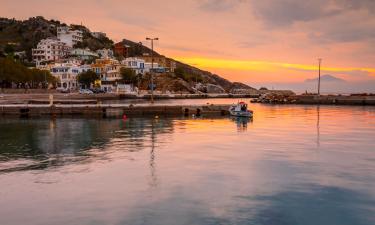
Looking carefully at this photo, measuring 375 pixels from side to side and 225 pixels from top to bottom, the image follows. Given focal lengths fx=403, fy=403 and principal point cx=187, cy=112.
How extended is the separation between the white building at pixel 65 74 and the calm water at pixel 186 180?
140728 millimetres

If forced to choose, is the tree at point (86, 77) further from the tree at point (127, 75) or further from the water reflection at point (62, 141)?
the water reflection at point (62, 141)

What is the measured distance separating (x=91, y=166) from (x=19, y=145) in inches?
495

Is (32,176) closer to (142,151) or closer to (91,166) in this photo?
(91,166)

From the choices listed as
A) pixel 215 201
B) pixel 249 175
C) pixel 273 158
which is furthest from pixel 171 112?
pixel 215 201

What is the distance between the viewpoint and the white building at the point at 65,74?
174 m

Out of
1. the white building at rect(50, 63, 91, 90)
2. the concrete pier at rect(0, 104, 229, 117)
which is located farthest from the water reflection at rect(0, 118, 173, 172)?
the white building at rect(50, 63, 91, 90)

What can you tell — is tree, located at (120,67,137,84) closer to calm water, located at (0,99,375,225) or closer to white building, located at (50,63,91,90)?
white building, located at (50,63,91,90)

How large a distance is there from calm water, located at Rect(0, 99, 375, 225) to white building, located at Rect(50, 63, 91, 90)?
141 meters

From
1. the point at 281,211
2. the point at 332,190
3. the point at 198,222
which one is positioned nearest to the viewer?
the point at 198,222

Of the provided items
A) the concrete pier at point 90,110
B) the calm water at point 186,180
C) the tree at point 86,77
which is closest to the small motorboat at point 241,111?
the concrete pier at point 90,110

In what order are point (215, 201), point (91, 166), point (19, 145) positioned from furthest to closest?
point (19, 145) < point (91, 166) < point (215, 201)

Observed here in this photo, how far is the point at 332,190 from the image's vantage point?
2002cm

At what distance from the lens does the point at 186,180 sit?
21.7m

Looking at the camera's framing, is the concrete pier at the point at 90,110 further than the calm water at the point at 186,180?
Yes
